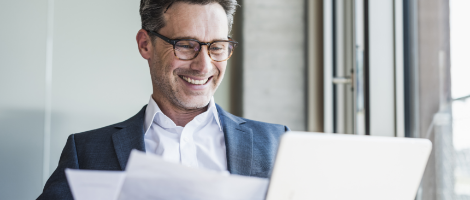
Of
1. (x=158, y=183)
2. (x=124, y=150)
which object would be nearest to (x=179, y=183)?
(x=158, y=183)

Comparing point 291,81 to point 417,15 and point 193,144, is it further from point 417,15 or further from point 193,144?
point 193,144

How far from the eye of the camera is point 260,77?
2281mm

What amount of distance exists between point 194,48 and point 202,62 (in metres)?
0.06

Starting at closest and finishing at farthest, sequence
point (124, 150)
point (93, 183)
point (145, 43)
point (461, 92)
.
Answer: point (93, 183)
point (461, 92)
point (124, 150)
point (145, 43)

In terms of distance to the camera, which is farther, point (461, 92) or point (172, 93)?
point (172, 93)

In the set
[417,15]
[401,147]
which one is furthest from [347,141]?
[417,15]

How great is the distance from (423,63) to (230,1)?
0.82 m

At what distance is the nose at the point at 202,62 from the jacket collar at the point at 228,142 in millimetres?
220

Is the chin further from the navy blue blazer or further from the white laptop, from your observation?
the white laptop

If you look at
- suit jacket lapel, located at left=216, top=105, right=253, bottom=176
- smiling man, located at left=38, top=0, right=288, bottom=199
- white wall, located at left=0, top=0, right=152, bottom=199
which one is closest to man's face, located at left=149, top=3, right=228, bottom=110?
smiling man, located at left=38, top=0, right=288, bottom=199

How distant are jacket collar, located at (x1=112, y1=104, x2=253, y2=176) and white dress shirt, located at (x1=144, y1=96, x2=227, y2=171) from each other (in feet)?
0.16

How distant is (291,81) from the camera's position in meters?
2.33

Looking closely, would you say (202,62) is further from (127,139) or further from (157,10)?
(127,139)

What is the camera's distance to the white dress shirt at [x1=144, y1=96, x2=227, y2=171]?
144 centimetres
